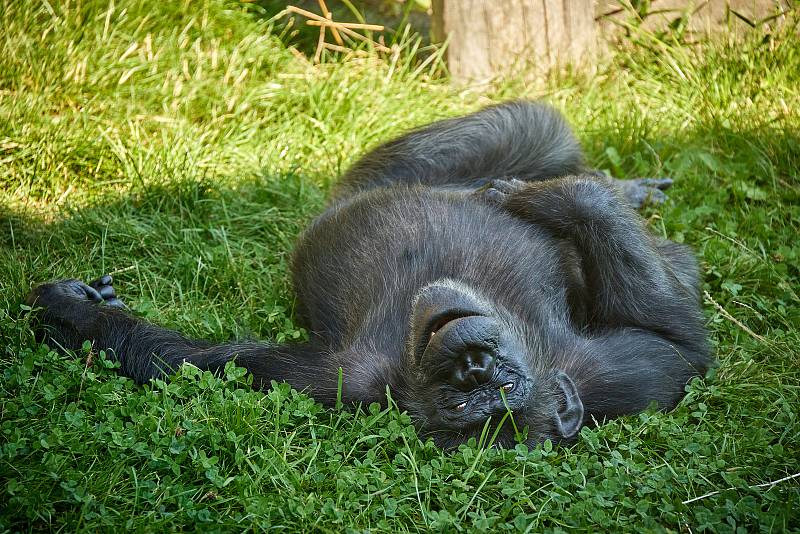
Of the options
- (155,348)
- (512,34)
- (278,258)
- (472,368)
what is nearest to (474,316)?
(472,368)

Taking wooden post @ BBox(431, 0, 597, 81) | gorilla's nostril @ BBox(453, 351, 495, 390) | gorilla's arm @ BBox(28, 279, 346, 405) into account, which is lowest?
gorilla's arm @ BBox(28, 279, 346, 405)

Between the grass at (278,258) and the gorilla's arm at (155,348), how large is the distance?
143 millimetres

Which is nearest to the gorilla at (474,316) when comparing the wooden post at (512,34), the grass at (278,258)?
the grass at (278,258)

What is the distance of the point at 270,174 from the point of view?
20.7 feet

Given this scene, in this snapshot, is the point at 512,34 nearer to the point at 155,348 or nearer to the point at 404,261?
the point at 404,261

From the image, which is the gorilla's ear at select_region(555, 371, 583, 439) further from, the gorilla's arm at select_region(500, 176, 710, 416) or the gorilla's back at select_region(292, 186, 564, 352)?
the gorilla's back at select_region(292, 186, 564, 352)

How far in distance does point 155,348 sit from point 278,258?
142cm

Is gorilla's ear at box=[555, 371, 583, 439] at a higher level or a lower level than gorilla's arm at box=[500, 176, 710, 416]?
lower

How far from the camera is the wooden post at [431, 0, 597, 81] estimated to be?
7551 millimetres

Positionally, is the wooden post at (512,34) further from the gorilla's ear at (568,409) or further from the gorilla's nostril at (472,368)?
the gorilla's nostril at (472,368)

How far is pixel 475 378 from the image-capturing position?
383cm

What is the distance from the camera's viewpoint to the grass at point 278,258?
3545 millimetres

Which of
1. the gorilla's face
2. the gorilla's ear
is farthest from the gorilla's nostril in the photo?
the gorilla's ear

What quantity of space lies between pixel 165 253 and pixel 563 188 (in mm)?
2488
